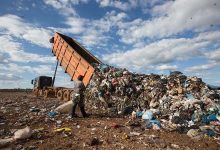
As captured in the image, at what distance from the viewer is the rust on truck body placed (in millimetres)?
11473

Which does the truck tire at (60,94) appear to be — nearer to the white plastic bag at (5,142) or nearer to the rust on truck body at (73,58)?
the rust on truck body at (73,58)

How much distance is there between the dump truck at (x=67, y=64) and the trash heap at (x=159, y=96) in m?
0.67

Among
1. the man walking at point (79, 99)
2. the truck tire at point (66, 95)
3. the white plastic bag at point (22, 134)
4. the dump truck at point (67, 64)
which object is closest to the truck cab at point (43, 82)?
the dump truck at point (67, 64)

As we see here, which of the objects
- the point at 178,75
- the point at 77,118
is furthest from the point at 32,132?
the point at 178,75

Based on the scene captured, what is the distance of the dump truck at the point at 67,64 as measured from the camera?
38.2 ft

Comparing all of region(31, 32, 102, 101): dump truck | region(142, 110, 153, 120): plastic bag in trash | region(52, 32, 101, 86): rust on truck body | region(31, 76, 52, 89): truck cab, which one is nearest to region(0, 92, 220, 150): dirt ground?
region(142, 110, 153, 120): plastic bag in trash

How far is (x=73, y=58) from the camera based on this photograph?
12.5 m

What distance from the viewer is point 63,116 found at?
8805 mm

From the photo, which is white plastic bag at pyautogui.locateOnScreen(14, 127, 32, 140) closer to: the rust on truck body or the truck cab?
the rust on truck body

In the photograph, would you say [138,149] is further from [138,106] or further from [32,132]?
[138,106]

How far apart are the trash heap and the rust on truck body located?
491 mm

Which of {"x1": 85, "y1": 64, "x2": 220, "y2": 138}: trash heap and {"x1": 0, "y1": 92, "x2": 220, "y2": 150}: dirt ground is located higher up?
{"x1": 85, "y1": 64, "x2": 220, "y2": 138}: trash heap

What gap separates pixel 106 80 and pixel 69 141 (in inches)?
203

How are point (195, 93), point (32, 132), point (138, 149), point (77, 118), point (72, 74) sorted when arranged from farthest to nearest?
point (72, 74)
point (195, 93)
point (77, 118)
point (32, 132)
point (138, 149)
